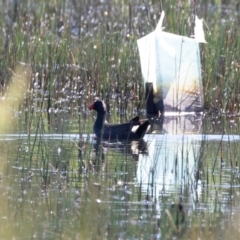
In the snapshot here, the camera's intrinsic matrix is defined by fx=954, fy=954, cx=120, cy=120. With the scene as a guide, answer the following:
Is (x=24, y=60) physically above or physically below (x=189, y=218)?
above

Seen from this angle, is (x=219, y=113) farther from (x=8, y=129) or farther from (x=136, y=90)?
(x=8, y=129)

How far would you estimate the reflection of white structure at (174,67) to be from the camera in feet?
32.4

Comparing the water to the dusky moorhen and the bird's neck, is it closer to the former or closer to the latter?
the dusky moorhen

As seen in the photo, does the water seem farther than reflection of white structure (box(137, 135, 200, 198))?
No

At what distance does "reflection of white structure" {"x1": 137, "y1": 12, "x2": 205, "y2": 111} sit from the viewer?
9.89m

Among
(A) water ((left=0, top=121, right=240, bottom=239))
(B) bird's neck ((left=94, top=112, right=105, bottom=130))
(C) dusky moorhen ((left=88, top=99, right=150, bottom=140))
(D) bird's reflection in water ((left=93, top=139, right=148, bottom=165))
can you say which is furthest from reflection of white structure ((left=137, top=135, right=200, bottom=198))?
(B) bird's neck ((left=94, top=112, right=105, bottom=130))

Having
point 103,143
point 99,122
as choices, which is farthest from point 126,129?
point 99,122

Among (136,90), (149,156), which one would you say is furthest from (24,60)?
(149,156)

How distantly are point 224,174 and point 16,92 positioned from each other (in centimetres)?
421

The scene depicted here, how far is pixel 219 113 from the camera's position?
10461mm

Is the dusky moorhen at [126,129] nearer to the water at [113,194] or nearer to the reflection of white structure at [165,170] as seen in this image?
the reflection of white structure at [165,170]

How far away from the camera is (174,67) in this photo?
33.3ft

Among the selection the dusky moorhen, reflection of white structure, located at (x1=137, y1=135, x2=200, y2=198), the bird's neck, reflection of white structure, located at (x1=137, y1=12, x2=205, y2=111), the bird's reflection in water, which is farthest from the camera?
reflection of white structure, located at (x1=137, y1=12, x2=205, y2=111)

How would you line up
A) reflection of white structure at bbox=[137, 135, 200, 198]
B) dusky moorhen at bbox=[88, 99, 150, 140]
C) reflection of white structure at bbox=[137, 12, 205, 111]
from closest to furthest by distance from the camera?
reflection of white structure at bbox=[137, 135, 200, 198] → dusky moorhen at bbox=[88, 99, 150, 140] → reflection of white structure at bbox=[137, 12, 205, 111]
